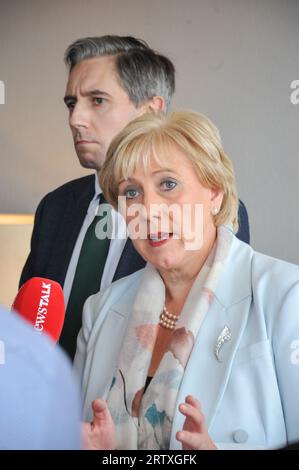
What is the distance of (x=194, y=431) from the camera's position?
0.75 m

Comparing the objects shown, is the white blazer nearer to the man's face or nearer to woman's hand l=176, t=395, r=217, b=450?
woman's hand l=176, t=395, r=217, b=450

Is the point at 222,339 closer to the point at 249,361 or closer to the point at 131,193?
the point at 249,361

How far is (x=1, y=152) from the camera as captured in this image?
56.9 inches

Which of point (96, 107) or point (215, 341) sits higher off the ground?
point (96, 107)

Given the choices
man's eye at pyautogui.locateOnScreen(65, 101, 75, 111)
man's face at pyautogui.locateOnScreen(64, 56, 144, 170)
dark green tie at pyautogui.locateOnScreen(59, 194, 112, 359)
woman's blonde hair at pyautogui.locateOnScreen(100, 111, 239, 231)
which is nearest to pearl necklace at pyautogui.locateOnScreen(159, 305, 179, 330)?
woman's blonde hair at pyautogui.locateOnScreen(100, 111, 239, 231)

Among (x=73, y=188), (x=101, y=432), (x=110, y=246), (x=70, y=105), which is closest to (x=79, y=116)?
(x=70, y=105)

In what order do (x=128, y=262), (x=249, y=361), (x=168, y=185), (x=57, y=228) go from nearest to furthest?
(x=249, y=361)
(x=168, y=185)
(x=128, y=262)
(x=57, y=228)

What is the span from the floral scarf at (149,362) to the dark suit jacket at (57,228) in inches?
14.9

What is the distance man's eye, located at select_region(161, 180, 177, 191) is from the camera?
3.35 ft

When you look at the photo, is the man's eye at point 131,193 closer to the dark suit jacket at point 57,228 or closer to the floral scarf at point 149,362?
the floral scarf at point 149,362

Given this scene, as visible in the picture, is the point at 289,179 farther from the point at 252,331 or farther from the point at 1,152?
the point at 1,152

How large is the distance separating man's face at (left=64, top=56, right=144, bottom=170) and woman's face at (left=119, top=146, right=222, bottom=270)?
1.22ft

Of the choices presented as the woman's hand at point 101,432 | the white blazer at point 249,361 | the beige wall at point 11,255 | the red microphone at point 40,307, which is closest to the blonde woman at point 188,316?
the white blazer at point 249,361

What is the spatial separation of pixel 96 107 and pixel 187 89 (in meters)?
0.20
